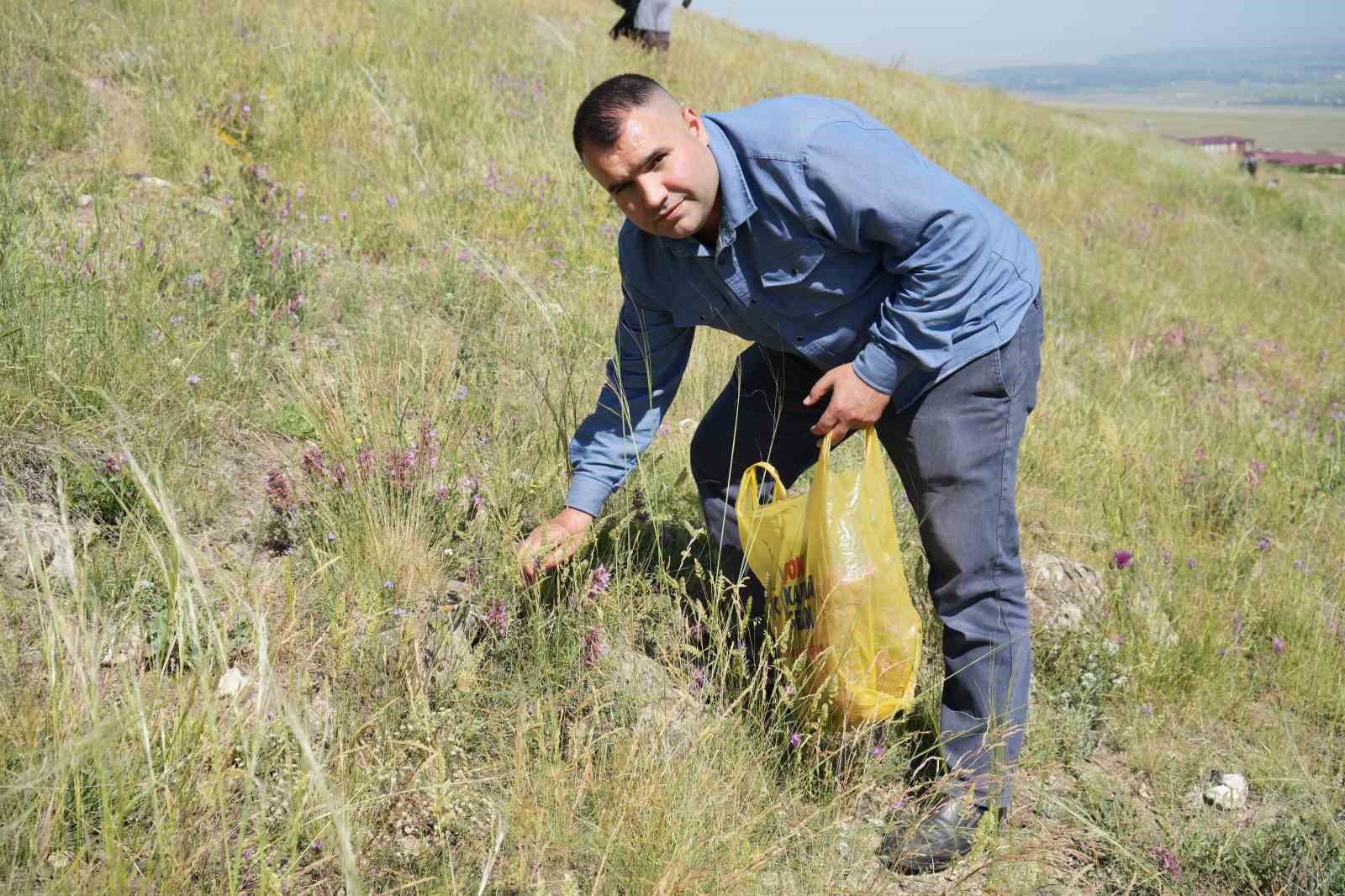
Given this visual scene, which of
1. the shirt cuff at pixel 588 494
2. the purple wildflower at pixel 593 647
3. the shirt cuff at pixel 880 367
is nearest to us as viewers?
the shirt cuff at pixel 880 367

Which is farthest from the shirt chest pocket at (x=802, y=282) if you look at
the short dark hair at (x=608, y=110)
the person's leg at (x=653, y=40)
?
the person's leg at (x=653, y=40)

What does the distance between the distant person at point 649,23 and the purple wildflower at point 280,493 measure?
7555mm

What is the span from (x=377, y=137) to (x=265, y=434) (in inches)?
127

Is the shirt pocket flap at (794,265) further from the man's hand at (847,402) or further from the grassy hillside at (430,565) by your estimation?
the grassy hillside at (430,565)

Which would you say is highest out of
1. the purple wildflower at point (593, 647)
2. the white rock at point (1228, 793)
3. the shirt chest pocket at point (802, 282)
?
the shirt chest pocket at point (802, 282)

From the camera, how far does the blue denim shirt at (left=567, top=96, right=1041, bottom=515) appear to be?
2.06 m

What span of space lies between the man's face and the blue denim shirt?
60mm

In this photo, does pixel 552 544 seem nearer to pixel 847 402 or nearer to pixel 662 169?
pixel 847 402

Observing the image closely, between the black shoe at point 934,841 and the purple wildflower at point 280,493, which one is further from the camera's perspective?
the purple wildflower at point 280,493

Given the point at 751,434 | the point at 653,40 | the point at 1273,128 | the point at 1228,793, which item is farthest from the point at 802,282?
the point at 1273,128

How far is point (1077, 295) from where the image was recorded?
716 cm

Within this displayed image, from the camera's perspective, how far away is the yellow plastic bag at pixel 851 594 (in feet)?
7.13

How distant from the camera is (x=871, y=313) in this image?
231 cm

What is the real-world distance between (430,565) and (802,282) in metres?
1.26
